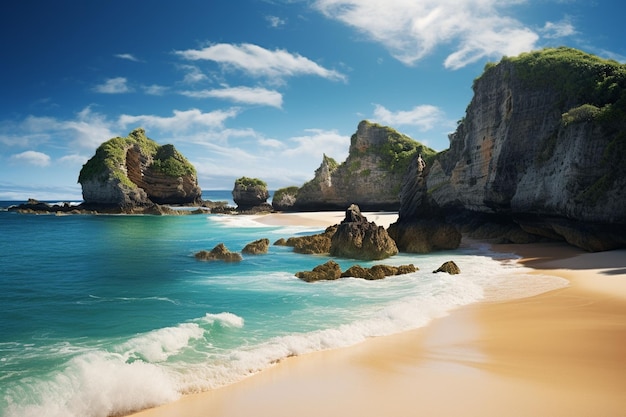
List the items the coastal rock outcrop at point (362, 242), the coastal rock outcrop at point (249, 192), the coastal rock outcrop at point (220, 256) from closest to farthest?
the coastal rock outcrop at point (220, 256) < the coastal rock outcrop at point (362, 242) < the coastal rock outcrop at point (249, 192)

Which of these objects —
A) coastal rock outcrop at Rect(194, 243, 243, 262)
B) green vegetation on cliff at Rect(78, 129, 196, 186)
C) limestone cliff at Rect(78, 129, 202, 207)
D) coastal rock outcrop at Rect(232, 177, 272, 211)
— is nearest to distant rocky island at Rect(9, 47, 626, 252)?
coastal rock outcrop at Rect(194, 243, 243, 262)

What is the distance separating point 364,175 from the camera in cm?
6456

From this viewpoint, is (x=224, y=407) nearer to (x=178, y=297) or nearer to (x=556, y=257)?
(x=178, y=297)

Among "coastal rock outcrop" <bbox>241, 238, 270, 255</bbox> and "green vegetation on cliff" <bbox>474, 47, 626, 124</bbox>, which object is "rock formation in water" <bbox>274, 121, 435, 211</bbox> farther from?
"coastal rock outcrop" <bbox>241, 238, 270, 255</bbox>

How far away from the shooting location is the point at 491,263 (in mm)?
17625

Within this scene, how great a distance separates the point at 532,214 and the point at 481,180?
5.37 meters

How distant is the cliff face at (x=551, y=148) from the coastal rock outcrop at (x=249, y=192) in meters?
45.3

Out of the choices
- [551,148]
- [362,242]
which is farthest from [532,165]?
[362,242]

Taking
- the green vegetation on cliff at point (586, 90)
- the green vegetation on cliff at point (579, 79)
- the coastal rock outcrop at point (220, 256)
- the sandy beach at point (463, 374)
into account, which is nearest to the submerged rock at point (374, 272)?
the sandy beach at point (463, 374)

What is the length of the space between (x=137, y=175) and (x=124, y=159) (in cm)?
427

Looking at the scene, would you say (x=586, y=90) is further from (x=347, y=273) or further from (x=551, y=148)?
(x=347, y=273)

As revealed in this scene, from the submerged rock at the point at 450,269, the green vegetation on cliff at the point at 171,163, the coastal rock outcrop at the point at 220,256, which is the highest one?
the green vegetation on cliff at the point at 171,163

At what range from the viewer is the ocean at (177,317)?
620 cm

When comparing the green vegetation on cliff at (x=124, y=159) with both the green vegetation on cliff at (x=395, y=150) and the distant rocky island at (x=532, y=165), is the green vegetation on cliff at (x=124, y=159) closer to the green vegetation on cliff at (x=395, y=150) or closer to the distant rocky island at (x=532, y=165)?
the green vegetation on cliff at (x=395, y=150)
